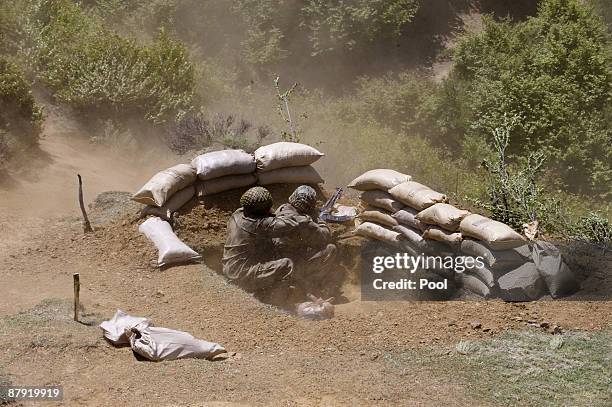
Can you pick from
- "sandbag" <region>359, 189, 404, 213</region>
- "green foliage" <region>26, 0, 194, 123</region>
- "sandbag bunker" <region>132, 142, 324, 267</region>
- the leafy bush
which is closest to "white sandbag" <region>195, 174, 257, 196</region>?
"sandbag bunker" <region>132, 142, 324, 267</region>

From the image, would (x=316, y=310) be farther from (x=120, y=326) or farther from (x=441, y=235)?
(x=120, y=326)

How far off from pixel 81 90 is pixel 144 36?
211 inches

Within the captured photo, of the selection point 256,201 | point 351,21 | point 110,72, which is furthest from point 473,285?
point 351,21

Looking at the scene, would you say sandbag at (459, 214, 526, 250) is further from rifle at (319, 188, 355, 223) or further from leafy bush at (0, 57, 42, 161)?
leafy bush at (0, 57, 42, 161)

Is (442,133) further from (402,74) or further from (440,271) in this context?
(440,271)

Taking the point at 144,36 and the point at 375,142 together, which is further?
the point at 144,36

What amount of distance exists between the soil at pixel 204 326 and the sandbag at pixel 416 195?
1.09m

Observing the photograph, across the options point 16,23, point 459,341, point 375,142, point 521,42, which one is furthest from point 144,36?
point 459,341

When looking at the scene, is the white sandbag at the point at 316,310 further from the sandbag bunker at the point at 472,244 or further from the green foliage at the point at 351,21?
the green foliage at the point at 351,21

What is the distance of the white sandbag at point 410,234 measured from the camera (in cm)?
862

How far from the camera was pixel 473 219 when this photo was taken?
788cm

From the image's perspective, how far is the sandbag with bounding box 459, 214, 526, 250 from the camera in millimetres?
7539

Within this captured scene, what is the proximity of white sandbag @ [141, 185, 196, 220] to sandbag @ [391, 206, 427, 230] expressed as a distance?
2.49 meters

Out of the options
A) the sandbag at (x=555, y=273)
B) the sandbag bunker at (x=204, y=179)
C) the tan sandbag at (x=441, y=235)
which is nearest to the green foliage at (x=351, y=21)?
the sandbag bunker at (x=204, y=179)
